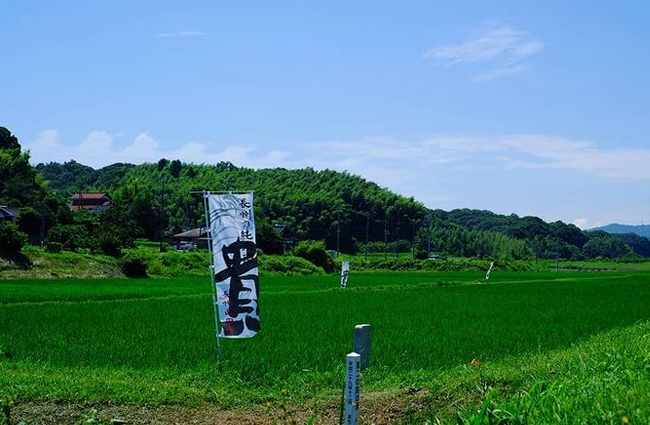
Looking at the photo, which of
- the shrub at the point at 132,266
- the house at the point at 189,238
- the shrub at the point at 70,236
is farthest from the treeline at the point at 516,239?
the shrub at the point at 132,266

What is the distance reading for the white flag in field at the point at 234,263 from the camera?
28.8 ft

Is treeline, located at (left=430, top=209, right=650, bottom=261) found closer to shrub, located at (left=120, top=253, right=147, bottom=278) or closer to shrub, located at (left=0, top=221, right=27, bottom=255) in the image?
shrub, located at (left=120, top=253, right=147, bottom=278)

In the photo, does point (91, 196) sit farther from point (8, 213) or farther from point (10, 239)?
point (10, 239)

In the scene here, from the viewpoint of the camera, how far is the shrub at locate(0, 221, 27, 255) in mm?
28078

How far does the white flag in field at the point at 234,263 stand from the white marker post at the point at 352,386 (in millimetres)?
4804

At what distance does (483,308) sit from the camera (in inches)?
744

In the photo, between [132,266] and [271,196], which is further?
[271,196]

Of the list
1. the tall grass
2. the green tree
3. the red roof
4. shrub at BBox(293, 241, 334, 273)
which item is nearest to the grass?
the tall grass

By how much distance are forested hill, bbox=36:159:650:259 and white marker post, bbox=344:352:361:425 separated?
5693cm

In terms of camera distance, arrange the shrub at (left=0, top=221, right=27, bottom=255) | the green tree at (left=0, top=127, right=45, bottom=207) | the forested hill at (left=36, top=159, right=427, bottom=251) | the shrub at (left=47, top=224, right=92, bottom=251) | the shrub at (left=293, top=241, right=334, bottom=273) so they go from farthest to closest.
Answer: the forested hill at (left=36, top=159, right=427, bottom=251) → the green tree at (left=0, top=127, right=45, bottom=207) → the shrub at (left=293, top=241, right=334, bottom=273) → the shrub at (left=47, top=224, right=92, bottom=251) → the shrub at (left=0, top=221, right=27, bottom=255)

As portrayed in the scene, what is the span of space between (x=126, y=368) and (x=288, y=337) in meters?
3.34

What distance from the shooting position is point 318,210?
86.2 meters

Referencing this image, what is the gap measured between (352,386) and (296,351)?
19.2 feet

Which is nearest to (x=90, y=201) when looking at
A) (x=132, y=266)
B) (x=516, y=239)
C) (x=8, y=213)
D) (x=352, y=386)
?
(x=8, y=213)
